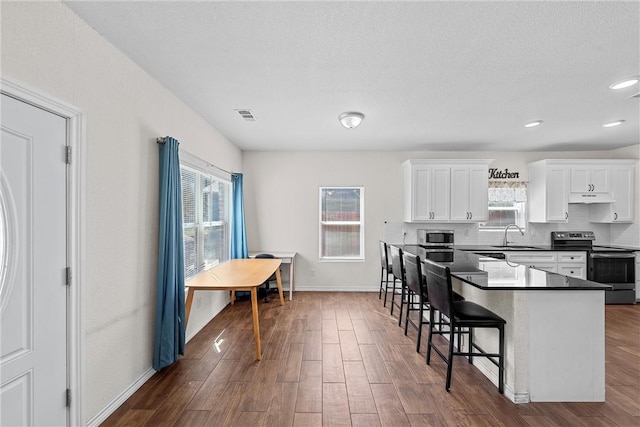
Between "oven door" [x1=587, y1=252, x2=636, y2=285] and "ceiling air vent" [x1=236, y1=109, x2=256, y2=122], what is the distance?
540 centimetres

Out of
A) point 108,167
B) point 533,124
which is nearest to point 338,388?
point 108,167

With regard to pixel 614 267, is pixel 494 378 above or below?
below

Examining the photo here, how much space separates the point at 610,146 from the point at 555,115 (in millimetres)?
2690

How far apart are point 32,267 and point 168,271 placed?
115 cm

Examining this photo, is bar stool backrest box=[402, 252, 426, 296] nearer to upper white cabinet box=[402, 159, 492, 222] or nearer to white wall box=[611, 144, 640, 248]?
upper white cabinet box=[402, 159, 492, 222]

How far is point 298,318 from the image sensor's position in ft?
14.2

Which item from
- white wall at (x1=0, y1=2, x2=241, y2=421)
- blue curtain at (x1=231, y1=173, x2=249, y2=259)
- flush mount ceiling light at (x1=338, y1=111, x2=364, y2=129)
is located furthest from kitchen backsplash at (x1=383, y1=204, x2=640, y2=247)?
white wall at (x1=0, y1=2, x2=241, y2=421)

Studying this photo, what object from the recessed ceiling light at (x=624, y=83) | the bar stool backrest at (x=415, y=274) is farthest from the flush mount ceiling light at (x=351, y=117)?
the recessed ceiling light at (x=624, y=83)

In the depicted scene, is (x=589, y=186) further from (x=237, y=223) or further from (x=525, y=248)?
(x=237, y=223)

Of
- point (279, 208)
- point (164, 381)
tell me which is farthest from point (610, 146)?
point (164, 381)

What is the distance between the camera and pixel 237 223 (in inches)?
207

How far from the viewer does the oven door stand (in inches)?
197

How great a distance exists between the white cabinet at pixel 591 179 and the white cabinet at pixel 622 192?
119mm

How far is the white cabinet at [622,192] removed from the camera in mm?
5328
